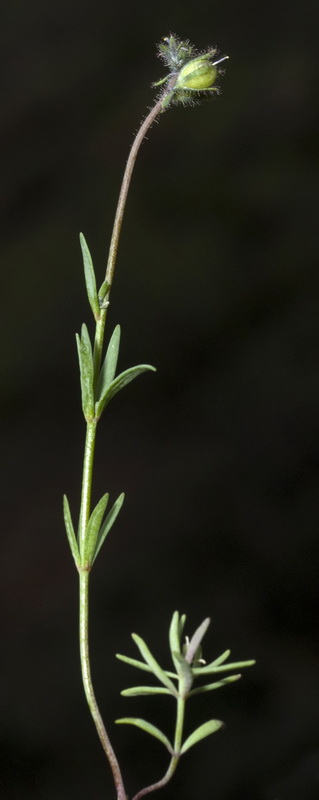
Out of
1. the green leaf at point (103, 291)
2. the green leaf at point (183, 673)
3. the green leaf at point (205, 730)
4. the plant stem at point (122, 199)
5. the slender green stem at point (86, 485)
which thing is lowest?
the green leaf at point (205, 730)

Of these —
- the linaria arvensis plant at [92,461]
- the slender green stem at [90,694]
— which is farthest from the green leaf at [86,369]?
the slender green stem at [90,694]

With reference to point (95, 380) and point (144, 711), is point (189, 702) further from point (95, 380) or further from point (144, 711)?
point (95, 380)

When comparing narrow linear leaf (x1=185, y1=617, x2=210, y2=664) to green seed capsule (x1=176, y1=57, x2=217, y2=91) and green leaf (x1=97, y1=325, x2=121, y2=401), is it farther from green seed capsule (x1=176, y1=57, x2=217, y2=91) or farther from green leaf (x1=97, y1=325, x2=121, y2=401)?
green seed capsule (x1=176, y1=57, x2=217, y2=91)

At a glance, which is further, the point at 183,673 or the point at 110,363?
the point at 110,363

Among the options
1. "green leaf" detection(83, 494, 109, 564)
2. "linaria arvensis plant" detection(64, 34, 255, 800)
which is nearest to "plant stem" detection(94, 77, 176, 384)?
"linaria arvensis plant" detection(64, 34, 255, 800)

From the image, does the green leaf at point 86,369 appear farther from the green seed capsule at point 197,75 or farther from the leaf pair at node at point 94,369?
the green seed capsule at point 197,75

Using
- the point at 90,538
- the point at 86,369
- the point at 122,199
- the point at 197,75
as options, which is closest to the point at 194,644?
the point at 90,538

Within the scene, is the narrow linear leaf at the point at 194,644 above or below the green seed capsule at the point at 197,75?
below

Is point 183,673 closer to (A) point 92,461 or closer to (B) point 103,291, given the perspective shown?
(A) point 92,461
